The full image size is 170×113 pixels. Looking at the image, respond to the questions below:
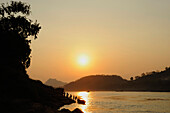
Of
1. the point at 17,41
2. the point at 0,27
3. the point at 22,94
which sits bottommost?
the point at 22,94

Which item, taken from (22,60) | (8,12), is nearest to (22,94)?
(22,60)

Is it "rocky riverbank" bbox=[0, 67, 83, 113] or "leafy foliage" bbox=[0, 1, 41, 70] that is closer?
"rocky riverbank" bbox=[0, 67, 83, 113]

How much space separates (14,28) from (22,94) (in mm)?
25804

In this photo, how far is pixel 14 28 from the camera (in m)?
53.0

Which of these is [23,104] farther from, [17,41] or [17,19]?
[17,19]

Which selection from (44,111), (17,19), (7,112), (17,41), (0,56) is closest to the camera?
(7,112)

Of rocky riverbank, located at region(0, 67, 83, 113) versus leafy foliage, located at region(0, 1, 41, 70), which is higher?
leafy foliage, located at region(0, 1, 41, 70)

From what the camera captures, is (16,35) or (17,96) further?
(16,35)

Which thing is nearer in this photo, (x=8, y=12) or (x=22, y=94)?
(x=22, y=94)

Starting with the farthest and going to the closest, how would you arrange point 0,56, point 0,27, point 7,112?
point 0,27, point 0,56, point 7,112

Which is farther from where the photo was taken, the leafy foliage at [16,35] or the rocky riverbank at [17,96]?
the leafy foliage at [16,35]

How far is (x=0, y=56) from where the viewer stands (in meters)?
41.0

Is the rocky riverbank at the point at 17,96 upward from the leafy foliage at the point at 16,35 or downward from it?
downward

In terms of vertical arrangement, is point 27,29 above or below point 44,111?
above
